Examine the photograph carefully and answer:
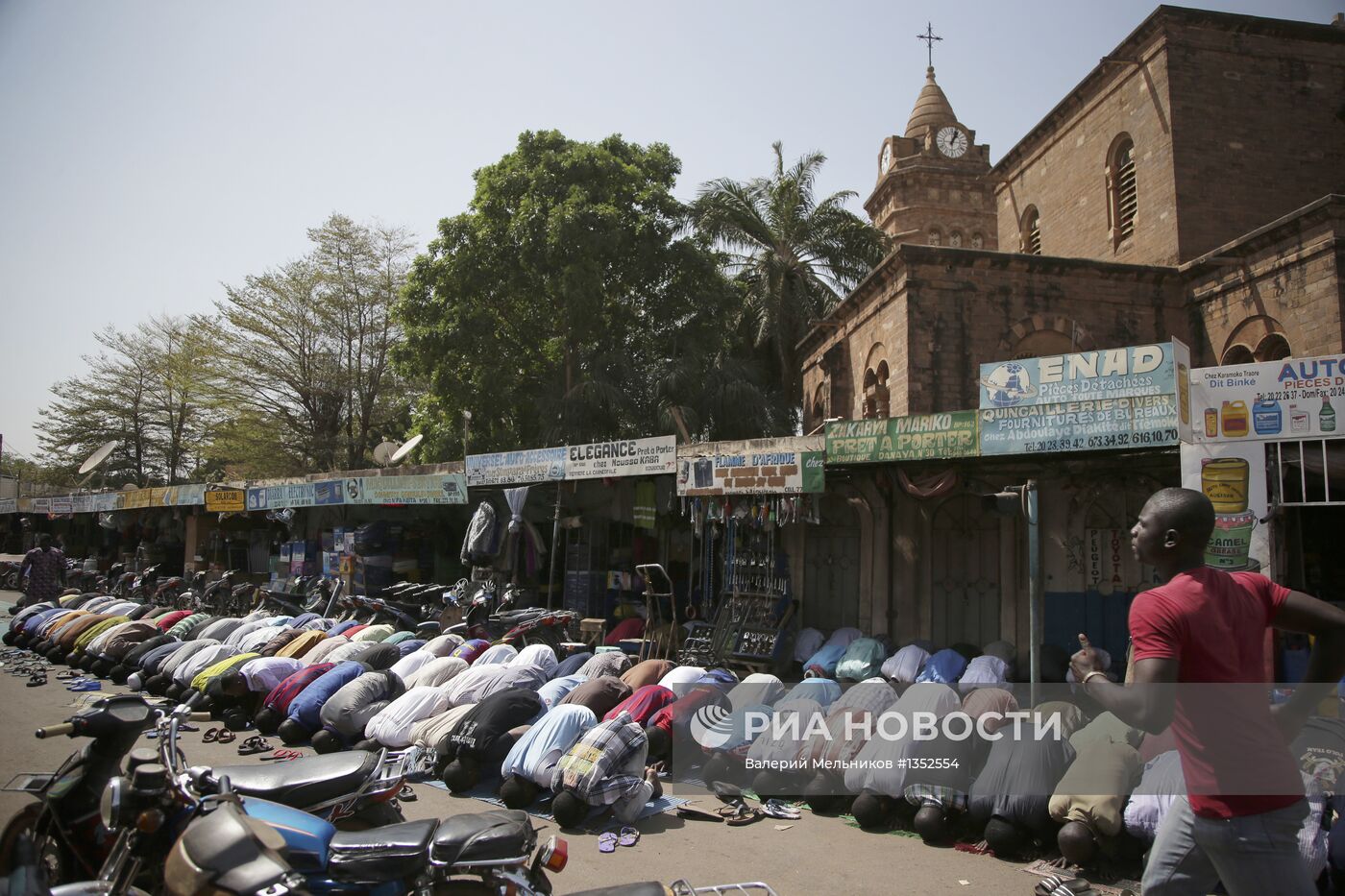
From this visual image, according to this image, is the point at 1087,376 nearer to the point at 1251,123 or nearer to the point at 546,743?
the point at 546,743

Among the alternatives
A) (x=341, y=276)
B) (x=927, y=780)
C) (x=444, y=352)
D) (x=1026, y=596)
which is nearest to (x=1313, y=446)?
(x=1026, y=596)

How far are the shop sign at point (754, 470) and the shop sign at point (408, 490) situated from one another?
450 cm

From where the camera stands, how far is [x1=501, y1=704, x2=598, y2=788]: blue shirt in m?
6.07

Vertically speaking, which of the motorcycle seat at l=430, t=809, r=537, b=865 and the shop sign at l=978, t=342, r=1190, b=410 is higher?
the shop sign at l=978, t=342, r=1190, b=410

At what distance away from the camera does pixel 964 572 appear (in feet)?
33.0

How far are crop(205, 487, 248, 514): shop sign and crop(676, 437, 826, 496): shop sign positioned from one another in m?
12.0

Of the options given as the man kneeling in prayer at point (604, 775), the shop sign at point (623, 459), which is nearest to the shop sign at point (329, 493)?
the shop sign at point (623, 459)

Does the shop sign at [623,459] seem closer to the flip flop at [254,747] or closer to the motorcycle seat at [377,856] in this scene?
the flip flop at [254,747]

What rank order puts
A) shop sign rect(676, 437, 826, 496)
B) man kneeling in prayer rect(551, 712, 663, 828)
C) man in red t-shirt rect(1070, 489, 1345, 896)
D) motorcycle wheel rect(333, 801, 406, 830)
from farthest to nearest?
1. shop sign rect(676, 437, 826, 496)
2. man kneeling in prayer rect(551, 712, 663, 828)
3. motorcycle wheel rect(333, 801, 406, 830)
4. man in red t-shirt rect(1070, 489, 1345, 896)

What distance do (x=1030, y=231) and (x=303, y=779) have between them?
23402mm

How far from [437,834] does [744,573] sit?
24.2ft

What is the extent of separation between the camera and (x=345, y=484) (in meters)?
15.3

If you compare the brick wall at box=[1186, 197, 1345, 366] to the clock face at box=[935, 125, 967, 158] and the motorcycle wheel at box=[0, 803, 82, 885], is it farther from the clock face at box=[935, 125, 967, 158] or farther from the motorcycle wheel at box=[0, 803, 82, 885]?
the clock face at box=[935, 125, 967, 158]

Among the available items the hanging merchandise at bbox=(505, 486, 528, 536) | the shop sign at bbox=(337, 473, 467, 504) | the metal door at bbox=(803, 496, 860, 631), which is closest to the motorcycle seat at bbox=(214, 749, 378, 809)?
the metal door at bbox=(803, 496, 860, 631)
